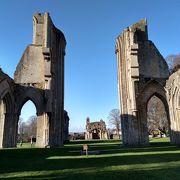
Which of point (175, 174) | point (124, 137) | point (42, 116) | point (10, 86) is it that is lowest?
point (175, 174)

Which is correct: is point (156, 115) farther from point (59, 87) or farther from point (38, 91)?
point (38, 91)

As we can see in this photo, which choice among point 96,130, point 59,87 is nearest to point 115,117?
point 96,130

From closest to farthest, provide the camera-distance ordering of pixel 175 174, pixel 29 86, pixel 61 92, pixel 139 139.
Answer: pixel 175 174, pixel 139 139, pixel 29 86, pixel 61 92

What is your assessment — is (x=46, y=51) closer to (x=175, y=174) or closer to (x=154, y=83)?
(x=154, y=83)

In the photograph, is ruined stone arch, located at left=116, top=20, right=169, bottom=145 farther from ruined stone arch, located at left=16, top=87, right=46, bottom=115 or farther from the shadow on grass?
the shadow on grass

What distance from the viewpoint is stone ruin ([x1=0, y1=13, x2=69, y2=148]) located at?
23531 mm

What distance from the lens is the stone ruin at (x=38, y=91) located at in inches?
926

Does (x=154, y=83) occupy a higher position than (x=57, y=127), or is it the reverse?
(x=154, y=83)

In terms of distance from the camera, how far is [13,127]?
2436cm

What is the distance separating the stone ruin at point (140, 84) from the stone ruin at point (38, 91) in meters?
6.77

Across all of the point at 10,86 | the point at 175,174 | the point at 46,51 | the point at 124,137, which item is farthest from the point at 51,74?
the point at 175,174

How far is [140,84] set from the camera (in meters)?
24.7

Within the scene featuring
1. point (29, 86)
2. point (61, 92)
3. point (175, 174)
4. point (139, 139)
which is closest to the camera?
point (175, 174)

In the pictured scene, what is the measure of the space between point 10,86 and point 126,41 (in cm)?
1204
